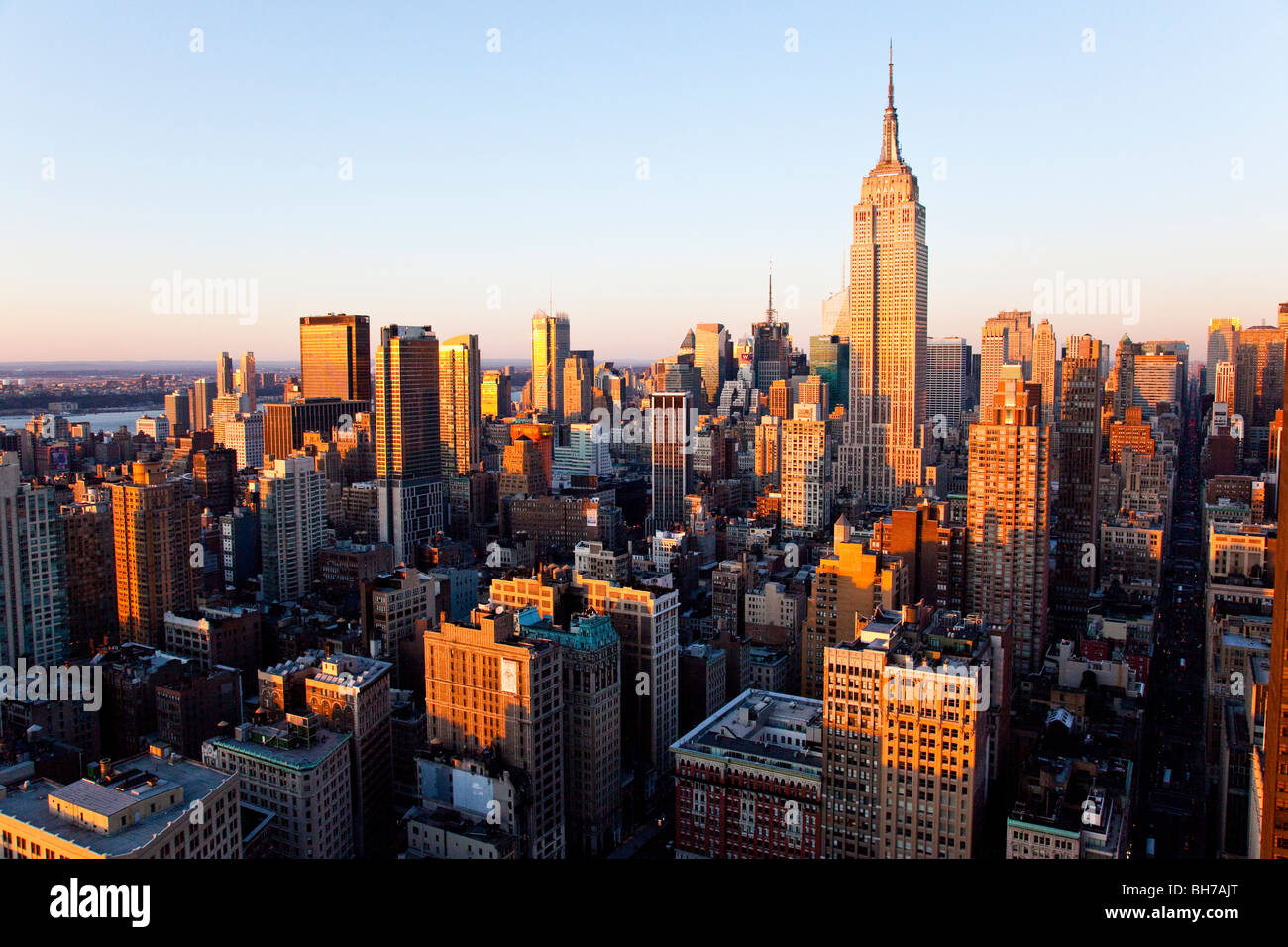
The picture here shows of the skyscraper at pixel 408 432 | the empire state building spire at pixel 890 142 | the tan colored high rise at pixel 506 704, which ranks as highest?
the empire state building spire at pixel 890 142

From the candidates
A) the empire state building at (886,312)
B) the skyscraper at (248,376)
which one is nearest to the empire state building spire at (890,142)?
the empire state building at (886,312)

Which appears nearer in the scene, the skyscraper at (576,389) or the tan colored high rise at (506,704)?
the tan colored high rise at (506,704)

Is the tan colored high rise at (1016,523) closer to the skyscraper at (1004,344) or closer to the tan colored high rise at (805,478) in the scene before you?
the tan colored high rise at (805,478)

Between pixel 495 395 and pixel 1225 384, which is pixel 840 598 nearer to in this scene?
pixel 1225 384

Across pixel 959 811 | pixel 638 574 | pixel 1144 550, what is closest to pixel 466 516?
pixel 638 574

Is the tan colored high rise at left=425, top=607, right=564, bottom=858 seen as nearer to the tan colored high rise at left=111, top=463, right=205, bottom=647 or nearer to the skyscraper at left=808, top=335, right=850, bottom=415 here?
the tan colored high rise at left=111, top=463, right=205, bottom=647

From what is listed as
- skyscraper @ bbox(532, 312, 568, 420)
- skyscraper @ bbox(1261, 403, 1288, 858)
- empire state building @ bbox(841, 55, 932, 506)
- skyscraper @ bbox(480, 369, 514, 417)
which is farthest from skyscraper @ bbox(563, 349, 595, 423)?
skyscraper @ bbox(1261, 403, 1288, 858)
